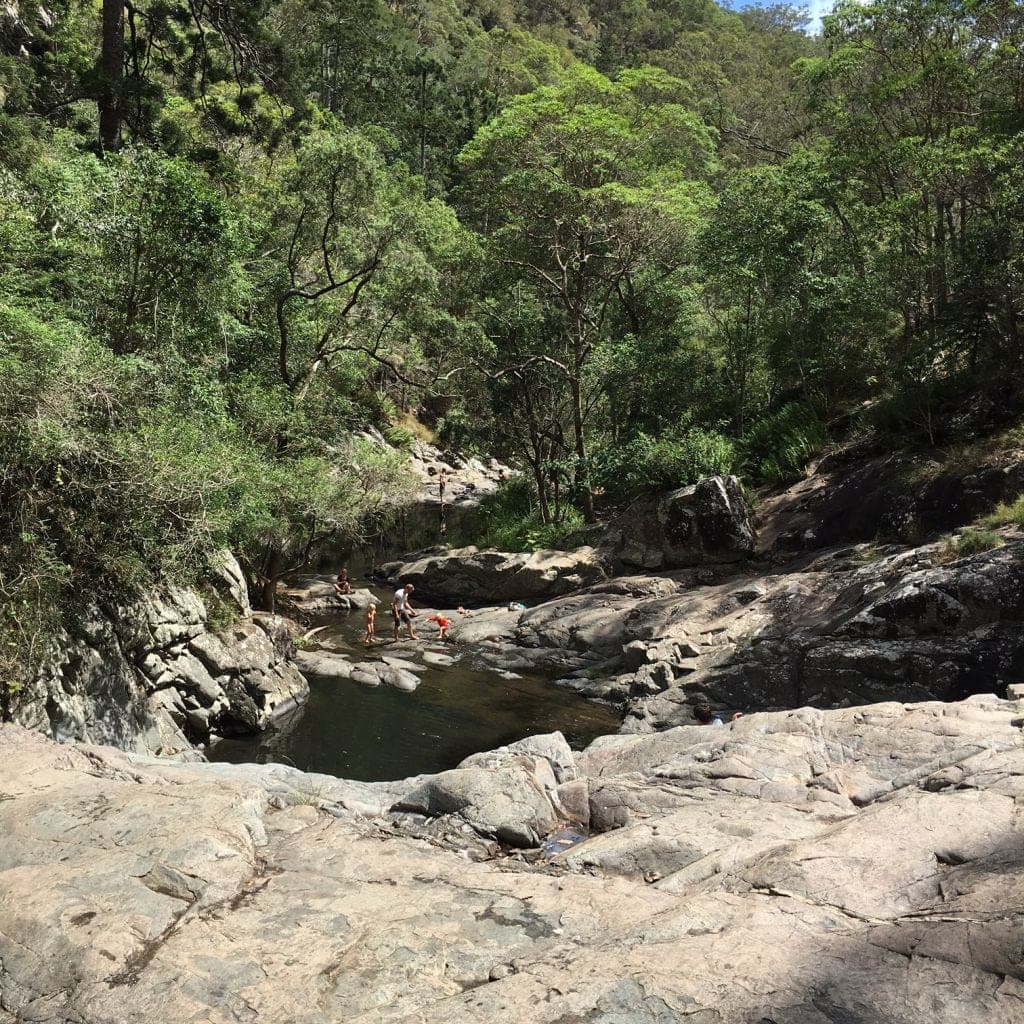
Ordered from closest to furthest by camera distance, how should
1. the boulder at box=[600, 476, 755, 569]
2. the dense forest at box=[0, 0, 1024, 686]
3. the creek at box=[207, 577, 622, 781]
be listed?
1. the dense forest at box=[0, 0, 1024, 686]
2. the creek at box=[207, 577, 622, 781]
3. the boulder at box=[600, 476, 755, 569]

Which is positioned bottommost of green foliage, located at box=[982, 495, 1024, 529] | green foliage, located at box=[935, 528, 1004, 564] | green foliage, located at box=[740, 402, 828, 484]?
green foliage, located at box=[935, 528, 1004, 564]

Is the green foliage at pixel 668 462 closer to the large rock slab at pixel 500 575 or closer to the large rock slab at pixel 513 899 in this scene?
the large rock slab at pixel 500 575

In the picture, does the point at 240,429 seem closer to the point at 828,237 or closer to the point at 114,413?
the point at 114,413

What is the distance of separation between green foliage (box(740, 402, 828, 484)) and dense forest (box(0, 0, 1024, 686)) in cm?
12

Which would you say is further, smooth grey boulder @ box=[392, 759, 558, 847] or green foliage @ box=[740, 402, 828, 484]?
green foliage @ box=[740, 402, 828, 484]

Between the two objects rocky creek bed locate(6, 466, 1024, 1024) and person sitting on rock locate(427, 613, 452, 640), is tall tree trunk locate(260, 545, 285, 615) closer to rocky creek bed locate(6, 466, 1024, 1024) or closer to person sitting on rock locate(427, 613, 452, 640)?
person sitting on rock locate(427, 613, 452, 640)

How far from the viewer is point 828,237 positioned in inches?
938

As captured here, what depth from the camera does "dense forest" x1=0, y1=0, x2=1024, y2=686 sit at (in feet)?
32.1

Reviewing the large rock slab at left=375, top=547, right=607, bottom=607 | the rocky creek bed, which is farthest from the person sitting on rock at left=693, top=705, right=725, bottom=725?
the large rock slab at left=375, top=547, right=607, bottom=607

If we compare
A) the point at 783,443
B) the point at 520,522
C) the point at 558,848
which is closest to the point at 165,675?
the point at 558,848

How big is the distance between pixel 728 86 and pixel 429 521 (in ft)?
168

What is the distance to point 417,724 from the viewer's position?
13.6 meters

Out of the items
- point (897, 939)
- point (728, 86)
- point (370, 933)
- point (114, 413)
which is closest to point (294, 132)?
point (114, 413)

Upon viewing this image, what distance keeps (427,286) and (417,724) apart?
12.8 meters
